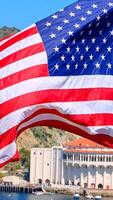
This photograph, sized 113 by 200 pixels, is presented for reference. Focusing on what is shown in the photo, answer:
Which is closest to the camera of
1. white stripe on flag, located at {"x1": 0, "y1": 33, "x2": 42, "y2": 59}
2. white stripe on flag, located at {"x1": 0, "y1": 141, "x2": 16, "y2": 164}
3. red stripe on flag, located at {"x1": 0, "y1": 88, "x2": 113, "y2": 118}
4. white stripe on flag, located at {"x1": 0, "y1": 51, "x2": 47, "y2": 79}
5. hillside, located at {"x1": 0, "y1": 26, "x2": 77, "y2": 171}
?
white stripe on flag, located at {"x1": 0, "y1": 141, "x2": 16, "y2": 164}

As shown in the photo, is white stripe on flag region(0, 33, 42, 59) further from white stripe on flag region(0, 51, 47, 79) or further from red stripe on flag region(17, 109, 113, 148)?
red stripe on flag region(17, 109, 113, 148)

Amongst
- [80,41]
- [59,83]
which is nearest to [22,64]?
[59,83]

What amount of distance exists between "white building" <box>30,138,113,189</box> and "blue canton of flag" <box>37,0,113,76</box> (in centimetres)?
8584

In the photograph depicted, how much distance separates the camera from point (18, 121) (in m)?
9.81

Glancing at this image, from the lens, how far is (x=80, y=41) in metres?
10.1

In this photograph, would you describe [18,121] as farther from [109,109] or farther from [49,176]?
[49,176]

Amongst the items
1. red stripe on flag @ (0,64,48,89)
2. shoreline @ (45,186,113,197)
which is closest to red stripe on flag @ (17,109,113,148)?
red stripe on flag @ (0,64,48,89)

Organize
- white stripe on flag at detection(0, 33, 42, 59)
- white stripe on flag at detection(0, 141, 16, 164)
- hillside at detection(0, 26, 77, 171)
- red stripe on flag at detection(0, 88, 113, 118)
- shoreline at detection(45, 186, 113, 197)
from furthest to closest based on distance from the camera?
hillside at detection(0, 26, 77, 171), shoreline at detection(45, 186, 113, 197), white stripe on flag at detection(0, 33, 42, 59), red stripe on flag at detection(0, 88, 113, 118), white stripe on flag at detection(0, 141, 16, 164)

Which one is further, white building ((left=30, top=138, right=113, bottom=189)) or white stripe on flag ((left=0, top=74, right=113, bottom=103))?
white building ((left=30, top=138, right=113, bottom=189))

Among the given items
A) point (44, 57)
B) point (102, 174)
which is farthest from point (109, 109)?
point (102, 174)

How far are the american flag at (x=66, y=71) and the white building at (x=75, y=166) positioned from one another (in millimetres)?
85827

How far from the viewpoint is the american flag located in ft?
32.5

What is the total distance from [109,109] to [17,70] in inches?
53.3

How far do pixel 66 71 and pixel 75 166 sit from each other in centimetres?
8925
